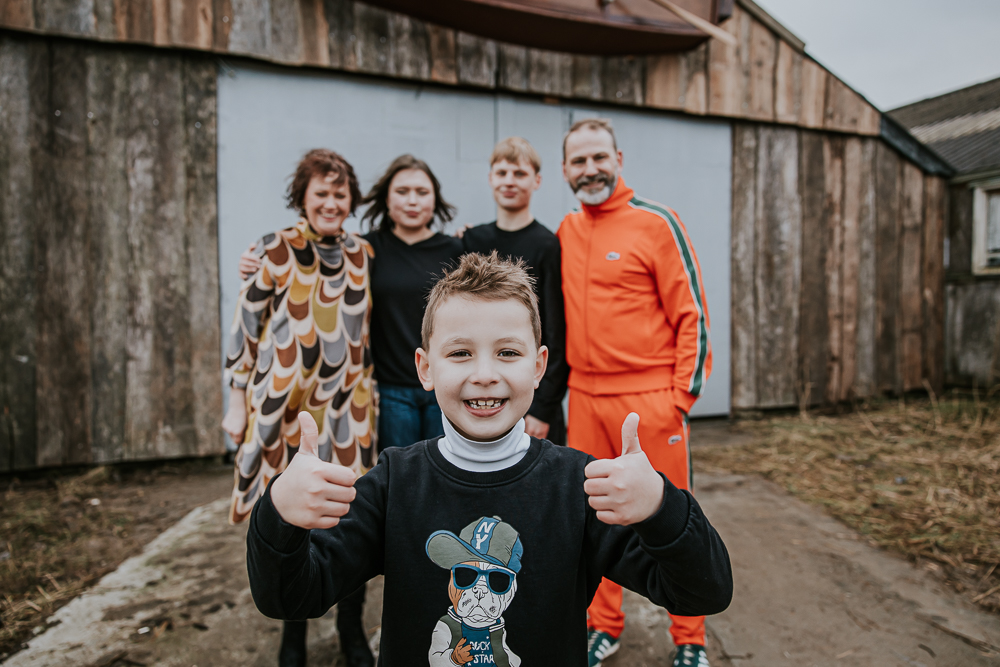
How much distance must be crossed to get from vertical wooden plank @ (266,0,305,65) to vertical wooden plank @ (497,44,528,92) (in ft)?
4.97

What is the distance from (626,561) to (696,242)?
4.68 meters

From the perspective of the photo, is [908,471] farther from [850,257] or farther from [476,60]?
[476,60]

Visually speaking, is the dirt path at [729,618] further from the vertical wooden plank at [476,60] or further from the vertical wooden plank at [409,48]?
the vertical wooden plank at [476,60]

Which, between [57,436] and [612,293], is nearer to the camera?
[612,293]

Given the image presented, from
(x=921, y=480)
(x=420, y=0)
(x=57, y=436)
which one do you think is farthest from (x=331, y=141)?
(x=921, y=480)

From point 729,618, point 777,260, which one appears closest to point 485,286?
point 729,618

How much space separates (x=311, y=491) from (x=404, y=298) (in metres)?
1.42

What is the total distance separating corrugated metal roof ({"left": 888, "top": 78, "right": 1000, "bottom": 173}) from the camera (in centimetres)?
632

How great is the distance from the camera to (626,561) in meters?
1.04

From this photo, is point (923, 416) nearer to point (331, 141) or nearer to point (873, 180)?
point (873, 180)

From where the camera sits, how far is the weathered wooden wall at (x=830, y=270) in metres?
5.45

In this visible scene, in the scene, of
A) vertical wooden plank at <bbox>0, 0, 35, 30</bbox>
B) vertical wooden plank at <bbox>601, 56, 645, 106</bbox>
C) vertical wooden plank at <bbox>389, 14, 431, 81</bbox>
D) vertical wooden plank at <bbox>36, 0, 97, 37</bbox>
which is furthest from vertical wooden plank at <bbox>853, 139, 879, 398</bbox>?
vertical wooden plank at <bbox>0, 0, 35, 30</bbox>

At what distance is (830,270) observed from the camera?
5.66 metres

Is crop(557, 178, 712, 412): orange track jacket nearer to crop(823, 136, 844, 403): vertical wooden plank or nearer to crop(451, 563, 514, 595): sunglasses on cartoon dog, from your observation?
crop(451, 563, 514, 595): sunglasses on cartoon dog
